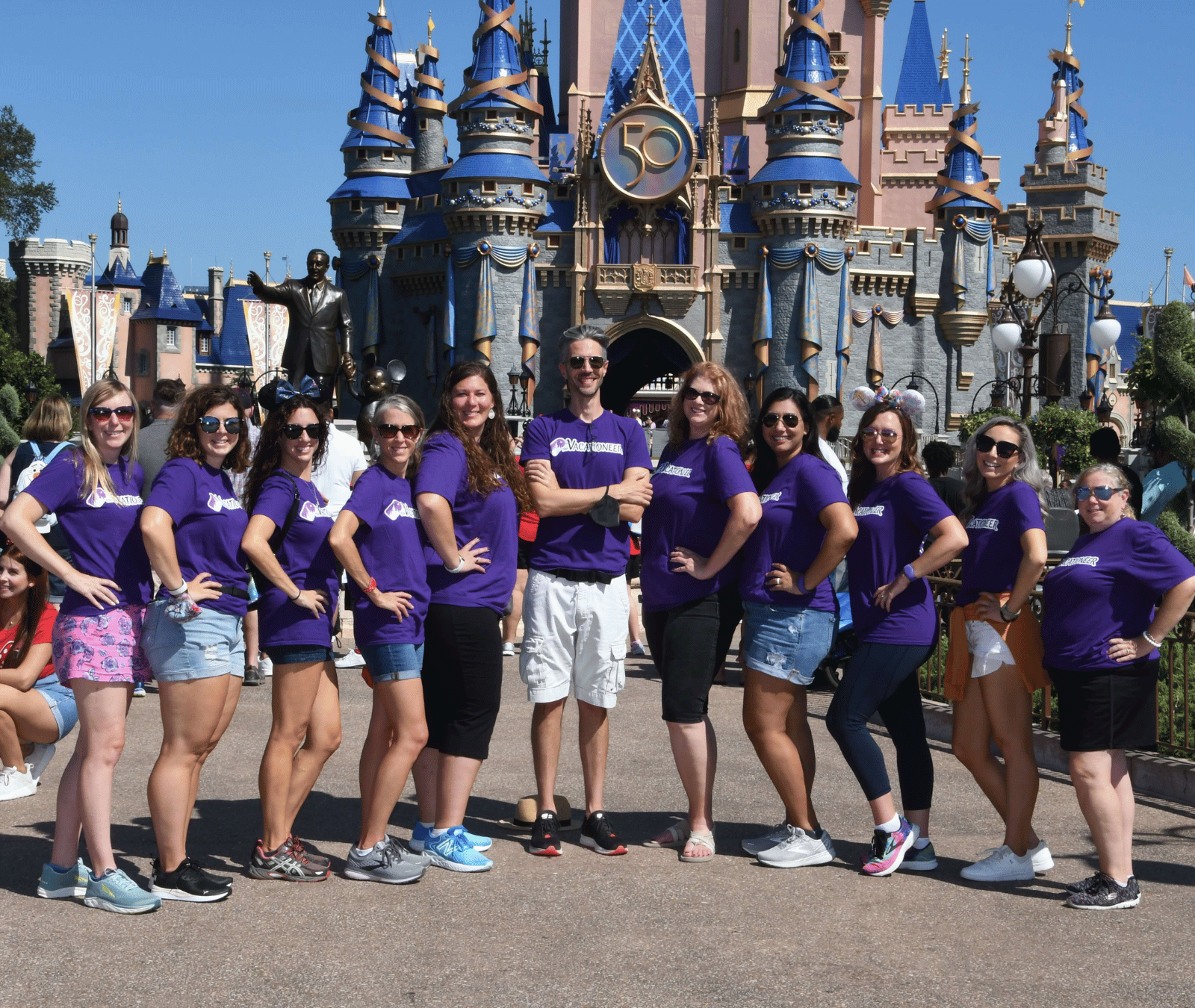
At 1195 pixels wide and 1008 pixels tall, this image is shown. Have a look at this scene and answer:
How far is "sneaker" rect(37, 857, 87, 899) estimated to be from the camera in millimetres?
4598

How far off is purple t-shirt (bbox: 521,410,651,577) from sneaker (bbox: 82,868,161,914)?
1.80m

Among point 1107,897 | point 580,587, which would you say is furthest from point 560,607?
point 1107,897

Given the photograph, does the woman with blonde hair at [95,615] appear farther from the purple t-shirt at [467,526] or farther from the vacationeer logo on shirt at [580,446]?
the vacationeer logo on shirt at [580,446]

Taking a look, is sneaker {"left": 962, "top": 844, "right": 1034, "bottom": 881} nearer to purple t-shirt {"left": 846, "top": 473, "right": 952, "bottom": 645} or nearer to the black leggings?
the black leggings

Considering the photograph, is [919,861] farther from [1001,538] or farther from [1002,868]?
[1001,538]

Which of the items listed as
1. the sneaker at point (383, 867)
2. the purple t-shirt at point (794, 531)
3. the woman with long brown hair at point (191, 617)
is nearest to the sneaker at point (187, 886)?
the woman with long brown hair at point (191, 617)

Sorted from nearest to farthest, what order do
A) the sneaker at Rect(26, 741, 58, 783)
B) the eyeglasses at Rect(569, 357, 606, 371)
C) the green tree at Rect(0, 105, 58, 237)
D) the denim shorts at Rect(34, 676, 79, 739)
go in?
the eyeglasses at Rect(569, 357, 606, 371), the denim shorts at Rect(34, 676, 79, 739), the sneaker at Rect(26, 741, 58, 783), the green tree at Rect(0, 105, 58, 237)

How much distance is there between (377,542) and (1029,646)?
94.1 inches

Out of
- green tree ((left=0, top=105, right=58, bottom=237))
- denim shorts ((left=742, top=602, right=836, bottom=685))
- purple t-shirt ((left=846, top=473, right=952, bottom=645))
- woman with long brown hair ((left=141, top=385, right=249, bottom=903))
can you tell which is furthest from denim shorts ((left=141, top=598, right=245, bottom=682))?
green tree ((left=0, top=105, right=58, bottom=237))

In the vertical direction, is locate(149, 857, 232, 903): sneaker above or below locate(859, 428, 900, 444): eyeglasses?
below

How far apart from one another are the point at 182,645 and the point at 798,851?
2314 mm

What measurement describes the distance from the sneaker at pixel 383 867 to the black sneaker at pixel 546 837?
0.51 m

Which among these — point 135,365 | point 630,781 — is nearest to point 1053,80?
point 135,365

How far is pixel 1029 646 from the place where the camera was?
16.8ft
